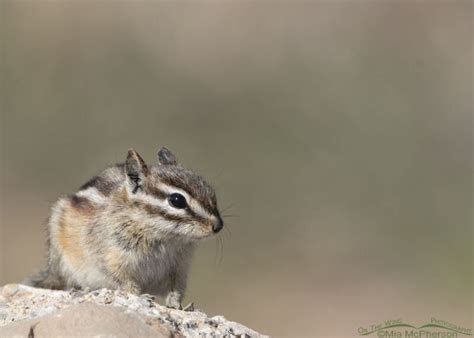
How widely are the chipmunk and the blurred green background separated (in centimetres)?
709

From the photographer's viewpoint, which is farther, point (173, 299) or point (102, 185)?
point (102, 185)

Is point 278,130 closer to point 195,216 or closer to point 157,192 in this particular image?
point 157,192

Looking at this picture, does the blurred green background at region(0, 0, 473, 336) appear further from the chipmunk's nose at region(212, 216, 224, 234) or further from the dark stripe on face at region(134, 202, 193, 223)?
the chipmunk's nose at region(212, 216, 224, 234)

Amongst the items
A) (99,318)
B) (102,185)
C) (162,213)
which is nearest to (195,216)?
(162,213)

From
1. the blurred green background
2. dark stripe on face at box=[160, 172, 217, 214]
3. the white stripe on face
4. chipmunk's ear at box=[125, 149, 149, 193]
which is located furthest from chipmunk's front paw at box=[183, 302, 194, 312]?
the blurred green background

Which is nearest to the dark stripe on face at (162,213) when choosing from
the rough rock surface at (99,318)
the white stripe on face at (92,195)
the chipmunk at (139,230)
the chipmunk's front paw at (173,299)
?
the chipmunk at (139,230)

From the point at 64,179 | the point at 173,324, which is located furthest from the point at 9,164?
the point at 173,324

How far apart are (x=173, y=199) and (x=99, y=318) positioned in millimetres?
1877

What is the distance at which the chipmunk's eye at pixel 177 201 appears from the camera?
7293mm

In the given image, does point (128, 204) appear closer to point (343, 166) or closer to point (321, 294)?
point (321, 294)

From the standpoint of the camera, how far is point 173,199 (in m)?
7.34

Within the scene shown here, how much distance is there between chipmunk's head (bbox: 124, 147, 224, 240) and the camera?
725 centimetres

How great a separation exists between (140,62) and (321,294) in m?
7.37

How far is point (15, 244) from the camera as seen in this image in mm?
16875
